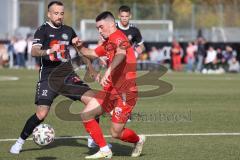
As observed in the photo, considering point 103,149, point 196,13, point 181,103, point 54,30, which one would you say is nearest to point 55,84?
point 54,30

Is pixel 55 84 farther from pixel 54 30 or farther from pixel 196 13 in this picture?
pixel 196 13

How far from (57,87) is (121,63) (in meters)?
1.60

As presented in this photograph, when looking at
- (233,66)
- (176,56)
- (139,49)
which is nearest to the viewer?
(139,49)

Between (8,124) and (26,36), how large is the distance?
1356 inches

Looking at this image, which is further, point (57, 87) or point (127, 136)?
point (57, 87)

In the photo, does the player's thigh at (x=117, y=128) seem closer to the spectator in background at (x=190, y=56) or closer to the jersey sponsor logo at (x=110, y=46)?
the jersey sponsor logo at (x=110, y=46)

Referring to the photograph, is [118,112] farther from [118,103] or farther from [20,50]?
[20,50]

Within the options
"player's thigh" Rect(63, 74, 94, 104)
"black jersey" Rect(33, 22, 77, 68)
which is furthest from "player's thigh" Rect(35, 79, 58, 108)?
"black jersey" Rect(33, 22, 77, 68)

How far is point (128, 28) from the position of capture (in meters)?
17.0

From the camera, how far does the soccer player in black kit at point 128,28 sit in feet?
53.8

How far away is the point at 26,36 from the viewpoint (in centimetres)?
4909

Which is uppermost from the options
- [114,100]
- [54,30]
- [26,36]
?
[54,30]

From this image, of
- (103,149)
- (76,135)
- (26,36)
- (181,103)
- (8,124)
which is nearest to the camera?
(103,149)

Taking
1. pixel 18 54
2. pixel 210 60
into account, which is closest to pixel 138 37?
pixel 210 60
